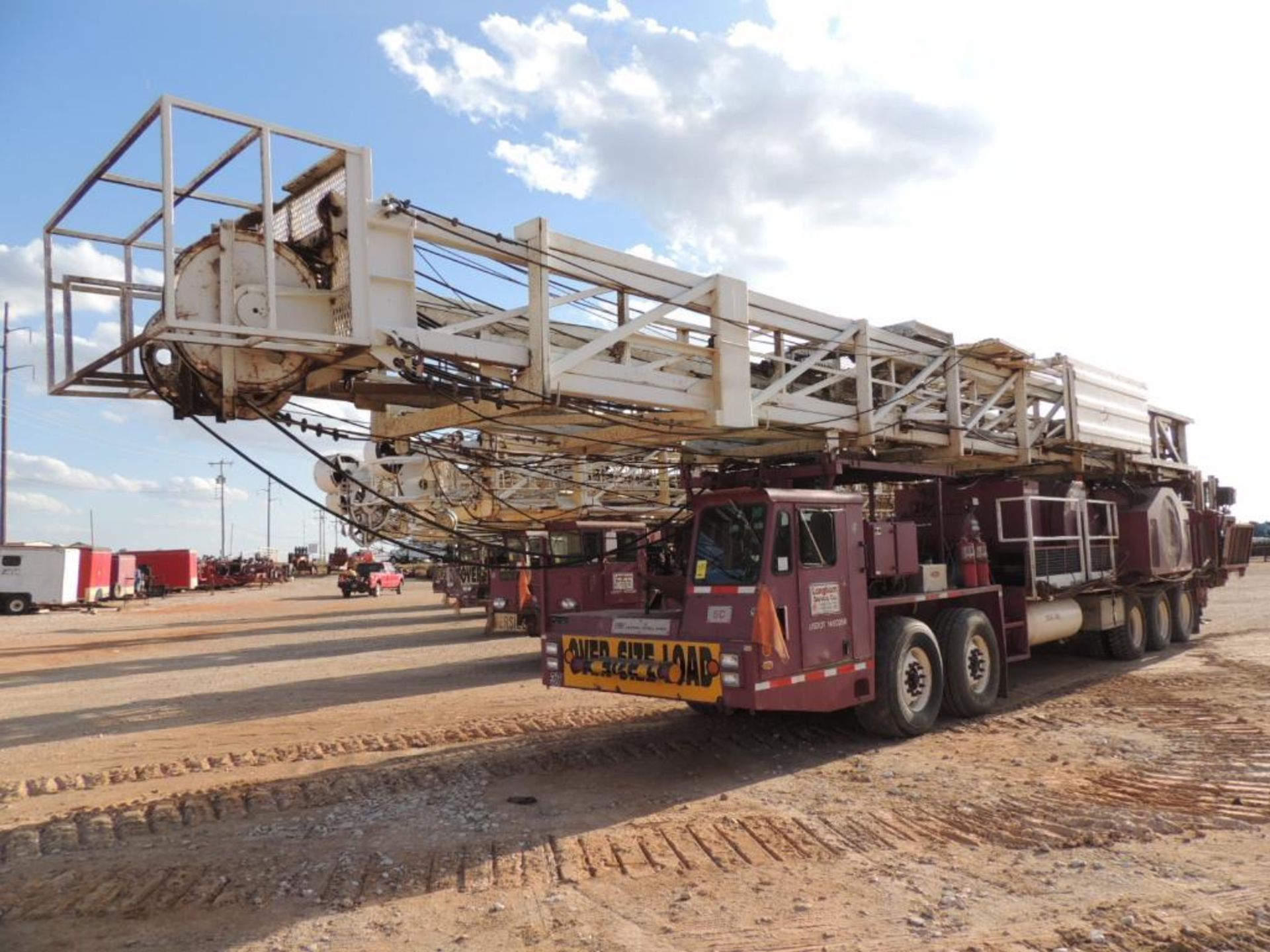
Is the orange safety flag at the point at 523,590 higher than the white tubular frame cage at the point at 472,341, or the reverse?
the white tubular frame cage at the point at 472,341

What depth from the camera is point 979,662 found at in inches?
384

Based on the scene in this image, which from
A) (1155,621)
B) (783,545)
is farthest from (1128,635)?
(783,545)

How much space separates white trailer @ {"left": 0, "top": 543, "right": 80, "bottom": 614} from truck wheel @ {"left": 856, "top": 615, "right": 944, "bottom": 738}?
38438 mm

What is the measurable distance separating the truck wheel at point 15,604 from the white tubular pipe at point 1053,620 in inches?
1512

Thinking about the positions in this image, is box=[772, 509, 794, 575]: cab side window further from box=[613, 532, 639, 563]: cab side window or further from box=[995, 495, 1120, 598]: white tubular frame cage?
box=[613, 532, 639, 563]: cab side window

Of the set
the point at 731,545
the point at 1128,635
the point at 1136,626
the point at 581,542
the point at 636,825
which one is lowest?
the point at 636,825

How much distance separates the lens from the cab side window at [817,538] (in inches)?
300

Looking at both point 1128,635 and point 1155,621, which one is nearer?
point 1128,635

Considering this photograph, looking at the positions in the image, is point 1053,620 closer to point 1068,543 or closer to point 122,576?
point 1068,543

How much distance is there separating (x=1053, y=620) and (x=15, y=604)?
3859 cm

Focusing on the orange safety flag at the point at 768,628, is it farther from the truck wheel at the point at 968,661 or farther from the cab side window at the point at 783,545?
the truck wheel at the point at 968,661

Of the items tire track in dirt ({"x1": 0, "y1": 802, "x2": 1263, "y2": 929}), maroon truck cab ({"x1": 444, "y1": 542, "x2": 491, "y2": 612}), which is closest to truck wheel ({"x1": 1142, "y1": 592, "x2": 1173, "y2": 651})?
tire track in dirt ({"x1": 0, "y1": 802, "x2": 1263, "y2": 929})

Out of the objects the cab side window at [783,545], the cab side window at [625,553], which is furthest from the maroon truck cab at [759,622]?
the cab side window at [625,553]

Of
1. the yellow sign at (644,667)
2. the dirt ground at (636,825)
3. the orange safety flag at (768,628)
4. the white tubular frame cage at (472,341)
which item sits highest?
the white tubular frame cage at (472,341)
